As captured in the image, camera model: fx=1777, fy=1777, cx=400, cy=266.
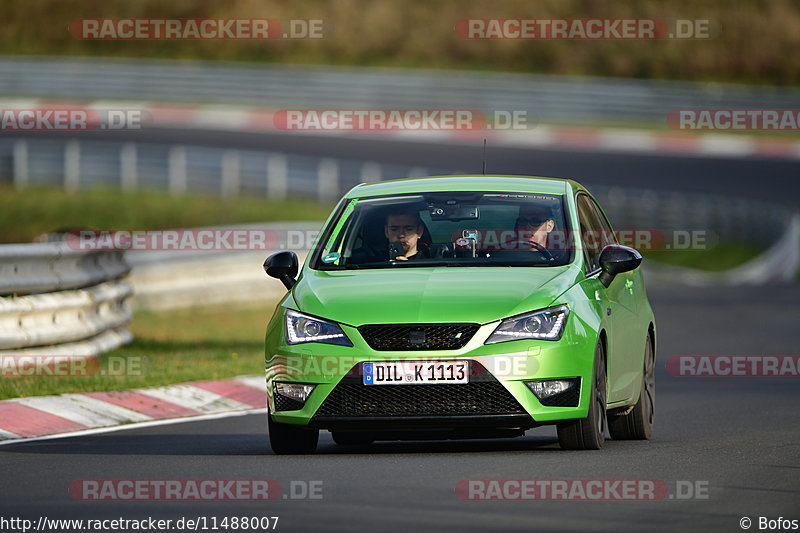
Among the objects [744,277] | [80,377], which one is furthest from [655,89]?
[80,377]

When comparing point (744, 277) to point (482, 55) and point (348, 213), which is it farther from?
point (482, 55)

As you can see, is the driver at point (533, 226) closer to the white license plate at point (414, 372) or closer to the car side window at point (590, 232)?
the car side window at point (590, 232)

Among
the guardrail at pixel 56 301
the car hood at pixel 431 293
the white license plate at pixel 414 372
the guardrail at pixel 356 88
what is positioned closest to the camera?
the white license plate at pixel 414 372

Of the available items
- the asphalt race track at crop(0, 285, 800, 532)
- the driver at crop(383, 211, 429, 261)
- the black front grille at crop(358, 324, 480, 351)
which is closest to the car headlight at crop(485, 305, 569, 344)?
the black front grille at crop(358, 324, 480, 351)

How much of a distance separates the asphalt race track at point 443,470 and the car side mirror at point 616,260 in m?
1.04

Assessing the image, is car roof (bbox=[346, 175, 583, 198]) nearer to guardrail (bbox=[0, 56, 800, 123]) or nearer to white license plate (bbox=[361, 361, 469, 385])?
white license plate (bbox=[361, 361, 469, 385])

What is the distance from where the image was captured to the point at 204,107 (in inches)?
1869

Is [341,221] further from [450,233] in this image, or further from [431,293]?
[431,293]

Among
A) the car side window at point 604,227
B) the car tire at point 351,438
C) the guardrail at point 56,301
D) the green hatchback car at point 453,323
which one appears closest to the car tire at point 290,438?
the green hatchback car at point 453,323

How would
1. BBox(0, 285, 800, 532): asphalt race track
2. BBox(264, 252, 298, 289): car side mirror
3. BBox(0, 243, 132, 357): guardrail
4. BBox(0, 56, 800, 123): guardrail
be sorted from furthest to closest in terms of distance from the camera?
BBox(0, 56, 800, 123): guardrail, BBox(0, 243, 132, 357): guardrail, BBox(264, 252, 298, 289): car side mirror, BBox(0, 285, 800, 532): asphalt race track

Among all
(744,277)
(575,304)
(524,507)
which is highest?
(575,304)

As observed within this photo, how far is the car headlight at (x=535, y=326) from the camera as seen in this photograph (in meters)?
9.47

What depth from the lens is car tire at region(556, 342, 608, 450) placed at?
9.76 metres

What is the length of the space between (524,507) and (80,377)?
6393mm
